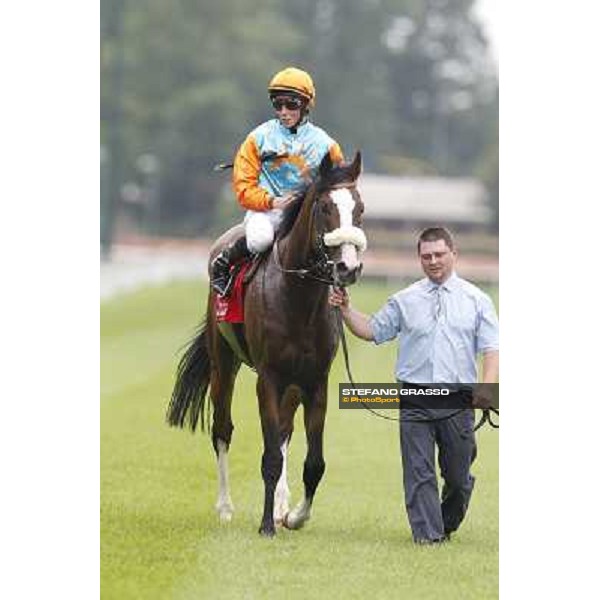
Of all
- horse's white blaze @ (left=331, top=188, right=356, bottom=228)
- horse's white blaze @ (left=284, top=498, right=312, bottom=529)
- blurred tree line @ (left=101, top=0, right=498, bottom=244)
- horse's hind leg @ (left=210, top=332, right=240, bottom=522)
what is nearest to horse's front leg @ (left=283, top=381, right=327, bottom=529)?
horse's white blaze @ (left=284, top=498, right=312, bottom=529)

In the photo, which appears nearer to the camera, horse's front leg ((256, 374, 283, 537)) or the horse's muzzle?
the horse's muzzle

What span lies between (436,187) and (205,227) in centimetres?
259

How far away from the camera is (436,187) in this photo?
39.3 feet

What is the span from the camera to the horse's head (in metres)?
6.99

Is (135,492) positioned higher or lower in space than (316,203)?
lower

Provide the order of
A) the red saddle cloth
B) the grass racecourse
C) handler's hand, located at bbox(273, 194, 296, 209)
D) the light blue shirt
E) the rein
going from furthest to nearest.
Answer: the red saddle cloth, the light blue shirt, handler's hand, located at bbox(273, 194, 296, 209), the rein, the grass racecourse

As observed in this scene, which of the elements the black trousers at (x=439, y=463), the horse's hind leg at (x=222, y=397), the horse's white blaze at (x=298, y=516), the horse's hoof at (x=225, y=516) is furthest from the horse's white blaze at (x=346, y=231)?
the horse's hoof at (x=225, y=516)

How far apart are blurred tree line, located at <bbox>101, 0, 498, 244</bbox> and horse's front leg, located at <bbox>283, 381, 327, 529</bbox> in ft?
7.57

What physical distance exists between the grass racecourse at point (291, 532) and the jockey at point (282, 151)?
2.43ft

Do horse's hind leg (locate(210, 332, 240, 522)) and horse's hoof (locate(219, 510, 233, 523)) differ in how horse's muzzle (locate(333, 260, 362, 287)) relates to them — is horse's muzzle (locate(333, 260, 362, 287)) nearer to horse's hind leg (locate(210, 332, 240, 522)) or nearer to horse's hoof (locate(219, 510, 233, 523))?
horse's hind leg (locate(210, 332, 240, 522))

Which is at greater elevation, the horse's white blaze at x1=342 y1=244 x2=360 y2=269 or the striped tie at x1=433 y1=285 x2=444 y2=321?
the horse's white blaze at x1=342 y1=244 x2=360 y2=269
